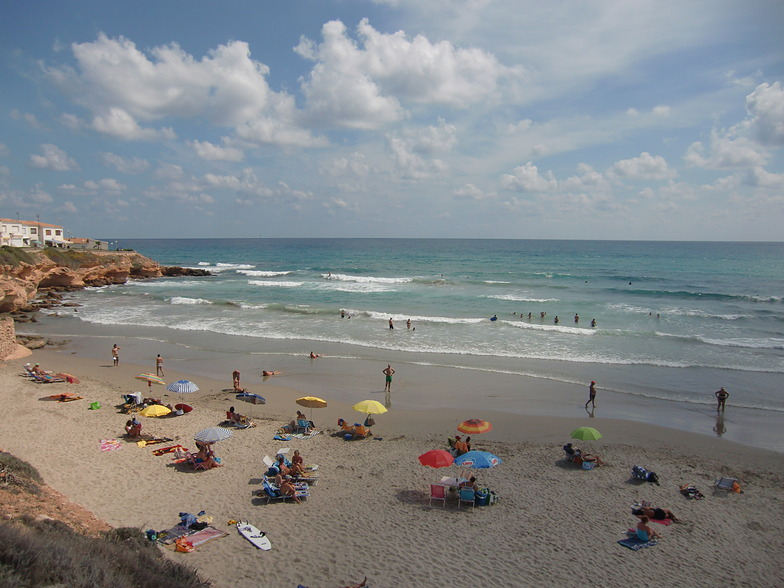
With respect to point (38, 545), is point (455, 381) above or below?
below

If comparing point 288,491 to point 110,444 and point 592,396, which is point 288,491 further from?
point 592,396

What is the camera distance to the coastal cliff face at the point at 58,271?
32.0m

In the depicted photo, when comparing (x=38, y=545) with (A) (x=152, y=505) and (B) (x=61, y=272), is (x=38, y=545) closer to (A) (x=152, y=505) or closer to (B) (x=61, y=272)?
(A) (x=152, y=505)

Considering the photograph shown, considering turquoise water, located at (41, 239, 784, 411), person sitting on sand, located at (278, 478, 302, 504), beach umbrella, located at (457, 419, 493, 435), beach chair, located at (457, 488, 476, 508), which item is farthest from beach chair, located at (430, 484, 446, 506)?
turquoise water, located at (41, 239, 784, 411)

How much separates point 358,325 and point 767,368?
838 inches

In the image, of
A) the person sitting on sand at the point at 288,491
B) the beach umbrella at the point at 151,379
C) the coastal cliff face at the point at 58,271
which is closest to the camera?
the person sitting on sand at the point at 288,491

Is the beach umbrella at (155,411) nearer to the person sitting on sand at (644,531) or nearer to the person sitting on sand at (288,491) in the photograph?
the person sitting on sand at (288,491)

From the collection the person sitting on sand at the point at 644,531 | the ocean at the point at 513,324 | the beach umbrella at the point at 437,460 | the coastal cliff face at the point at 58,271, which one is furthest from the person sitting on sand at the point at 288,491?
the coastal cliff face at the point at 58,271

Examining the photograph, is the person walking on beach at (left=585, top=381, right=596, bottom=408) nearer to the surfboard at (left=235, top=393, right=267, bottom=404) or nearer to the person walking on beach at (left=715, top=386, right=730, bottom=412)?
the person walking on beach at (left=715, top=386, right=730, bottom=412)

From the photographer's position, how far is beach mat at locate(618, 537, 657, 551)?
894 centimetres

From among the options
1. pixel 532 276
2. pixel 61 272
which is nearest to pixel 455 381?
pixel 61 272

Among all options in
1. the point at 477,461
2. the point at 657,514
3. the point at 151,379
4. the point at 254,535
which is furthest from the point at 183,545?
the point at 151,379

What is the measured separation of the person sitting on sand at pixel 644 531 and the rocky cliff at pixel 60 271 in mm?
35543

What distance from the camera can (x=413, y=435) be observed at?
46.1 feet
